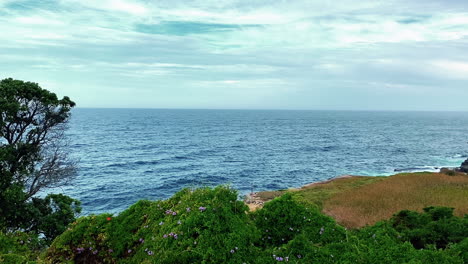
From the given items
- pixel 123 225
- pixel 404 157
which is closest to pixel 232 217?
pixel 123 225

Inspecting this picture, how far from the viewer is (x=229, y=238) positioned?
7227 millimetres

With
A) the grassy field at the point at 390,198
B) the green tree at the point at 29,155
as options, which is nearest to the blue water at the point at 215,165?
the grassy field at the point at 390,198

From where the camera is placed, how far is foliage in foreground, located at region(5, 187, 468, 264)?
23.0 feet

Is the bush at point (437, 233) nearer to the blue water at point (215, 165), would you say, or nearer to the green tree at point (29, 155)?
the green tree at point (29, 155)

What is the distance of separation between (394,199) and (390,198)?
408 mm

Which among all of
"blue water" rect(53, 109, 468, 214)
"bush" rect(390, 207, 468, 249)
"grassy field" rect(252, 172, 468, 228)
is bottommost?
"blue water" rect(53, 109, 468, 214)

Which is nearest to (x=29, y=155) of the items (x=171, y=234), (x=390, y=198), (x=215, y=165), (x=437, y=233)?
(x=171, y=234)

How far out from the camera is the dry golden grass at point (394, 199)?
74.3ft

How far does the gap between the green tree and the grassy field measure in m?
15.8

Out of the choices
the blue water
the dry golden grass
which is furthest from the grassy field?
the blue water

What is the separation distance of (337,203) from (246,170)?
29.5 meters

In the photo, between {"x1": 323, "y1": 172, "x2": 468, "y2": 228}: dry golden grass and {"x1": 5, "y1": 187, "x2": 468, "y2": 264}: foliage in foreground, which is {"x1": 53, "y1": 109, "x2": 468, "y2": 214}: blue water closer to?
{"x1": 323, "y1": 172, "x2": 468, "y2": 228}: dry golden grass

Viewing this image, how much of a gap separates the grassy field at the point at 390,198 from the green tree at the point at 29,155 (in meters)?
15.8

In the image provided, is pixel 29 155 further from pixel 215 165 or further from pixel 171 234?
pixel 215 165
